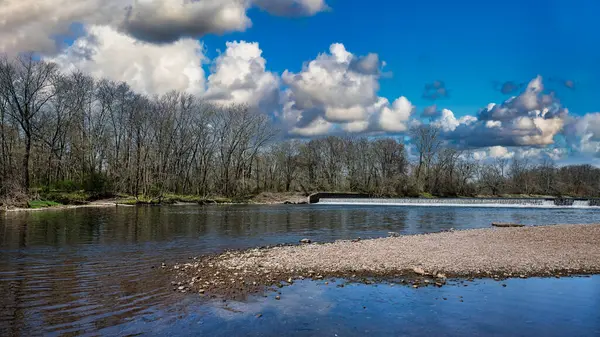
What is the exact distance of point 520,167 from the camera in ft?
384

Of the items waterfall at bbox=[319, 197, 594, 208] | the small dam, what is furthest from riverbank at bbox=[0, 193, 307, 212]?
waterfall at bbox=[319, 197, 594, 208]

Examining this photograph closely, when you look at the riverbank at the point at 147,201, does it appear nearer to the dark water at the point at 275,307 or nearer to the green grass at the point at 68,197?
the green grass at the point at 68,197

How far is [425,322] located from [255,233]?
1864 centimetres

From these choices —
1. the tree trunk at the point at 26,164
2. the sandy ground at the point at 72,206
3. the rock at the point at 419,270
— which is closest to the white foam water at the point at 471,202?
the sandy ground at the point at 72,206

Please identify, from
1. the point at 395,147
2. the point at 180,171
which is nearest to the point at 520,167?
the point at 395,147

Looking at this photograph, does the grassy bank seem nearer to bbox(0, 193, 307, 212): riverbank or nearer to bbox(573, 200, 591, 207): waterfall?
bbox(0, 193, 307, 212): riverbank

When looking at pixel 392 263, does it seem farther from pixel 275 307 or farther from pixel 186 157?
pixel 186 157

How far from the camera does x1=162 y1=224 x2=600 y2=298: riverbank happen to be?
13.0 meters

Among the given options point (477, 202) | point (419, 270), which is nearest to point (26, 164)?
point (419, 270)

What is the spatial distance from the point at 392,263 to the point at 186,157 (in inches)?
2623

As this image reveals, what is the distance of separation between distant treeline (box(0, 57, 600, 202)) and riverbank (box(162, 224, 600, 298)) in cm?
3678

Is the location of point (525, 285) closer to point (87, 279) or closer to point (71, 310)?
point (71, 310)

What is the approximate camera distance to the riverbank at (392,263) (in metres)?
13.0

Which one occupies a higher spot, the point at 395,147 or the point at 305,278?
the point at 395,147
